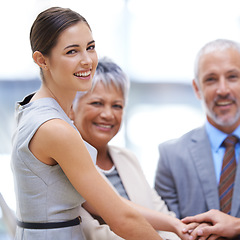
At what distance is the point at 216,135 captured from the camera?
6.55 feet

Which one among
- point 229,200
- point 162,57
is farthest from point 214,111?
point 162,57

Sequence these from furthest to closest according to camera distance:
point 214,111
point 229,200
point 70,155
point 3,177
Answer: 1. point 3,177
2. point 214,111
3. point 229,200
4. point 70,155

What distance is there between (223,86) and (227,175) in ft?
1.45

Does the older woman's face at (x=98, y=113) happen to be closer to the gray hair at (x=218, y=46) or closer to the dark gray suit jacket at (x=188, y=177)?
the dark gray suit jacket at (x=188, y=177)

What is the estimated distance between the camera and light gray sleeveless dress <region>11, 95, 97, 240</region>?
1070 millimetres

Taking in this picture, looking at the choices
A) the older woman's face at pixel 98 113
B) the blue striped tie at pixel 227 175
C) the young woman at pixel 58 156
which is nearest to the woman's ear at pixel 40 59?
the young woman at pixel 58 156

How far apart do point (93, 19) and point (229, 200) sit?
2.41 meters

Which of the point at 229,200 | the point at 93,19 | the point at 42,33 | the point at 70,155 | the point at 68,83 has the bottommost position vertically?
the point at 229,200

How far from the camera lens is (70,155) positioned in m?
1.05

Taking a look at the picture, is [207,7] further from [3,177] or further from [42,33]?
[42,33]

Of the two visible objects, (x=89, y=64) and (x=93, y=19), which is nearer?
(x=89, y=64)

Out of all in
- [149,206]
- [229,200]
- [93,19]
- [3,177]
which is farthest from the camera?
[93,19]

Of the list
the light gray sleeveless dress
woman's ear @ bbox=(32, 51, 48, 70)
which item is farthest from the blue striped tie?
woman's ear @ bbox=(32, 51, 48, 70)

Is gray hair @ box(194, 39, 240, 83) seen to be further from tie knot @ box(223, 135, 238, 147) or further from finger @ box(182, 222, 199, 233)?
finger @ box(182, 222, 199, 233)
